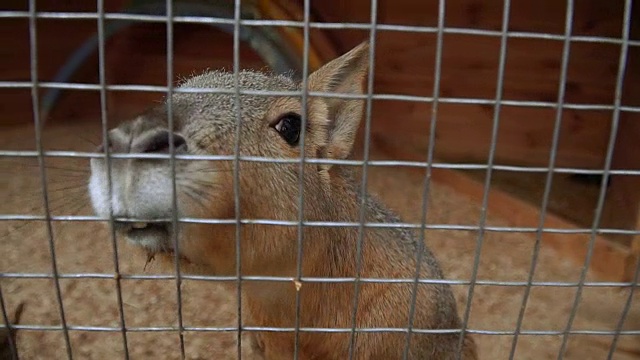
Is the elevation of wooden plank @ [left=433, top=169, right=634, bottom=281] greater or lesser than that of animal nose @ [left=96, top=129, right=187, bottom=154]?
lesser

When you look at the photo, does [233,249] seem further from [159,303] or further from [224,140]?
[159,303]

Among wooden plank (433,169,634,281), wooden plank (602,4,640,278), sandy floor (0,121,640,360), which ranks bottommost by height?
sandy floor (0,121,640,360)

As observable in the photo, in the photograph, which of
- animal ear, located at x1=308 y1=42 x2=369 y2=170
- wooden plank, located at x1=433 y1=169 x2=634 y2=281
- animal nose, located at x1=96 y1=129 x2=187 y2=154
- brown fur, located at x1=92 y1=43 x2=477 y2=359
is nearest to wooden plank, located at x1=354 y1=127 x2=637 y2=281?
wooden plank, located at x1=433 y1=169 x2=634 y2=281

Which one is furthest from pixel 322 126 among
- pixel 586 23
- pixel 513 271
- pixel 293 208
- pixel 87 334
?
pixel 586 23

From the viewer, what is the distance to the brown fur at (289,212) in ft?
5.95

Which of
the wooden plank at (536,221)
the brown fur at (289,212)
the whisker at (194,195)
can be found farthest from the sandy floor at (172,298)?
the whisker at (194,195)

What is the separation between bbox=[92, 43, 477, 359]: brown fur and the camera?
181cm

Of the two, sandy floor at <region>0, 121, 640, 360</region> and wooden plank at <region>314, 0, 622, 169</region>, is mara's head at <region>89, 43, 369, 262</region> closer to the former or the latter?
sandy floor at <region>0, 121, 640, 360</region>

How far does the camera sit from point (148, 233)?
182 cm

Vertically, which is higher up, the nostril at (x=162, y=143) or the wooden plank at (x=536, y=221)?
the nostril at (x=162, y=143)

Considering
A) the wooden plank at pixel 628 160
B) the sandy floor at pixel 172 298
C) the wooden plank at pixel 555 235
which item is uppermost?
the wooden plank at pixel 628 160

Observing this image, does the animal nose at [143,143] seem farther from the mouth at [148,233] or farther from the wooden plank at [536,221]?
the wooden plank at [536,221]

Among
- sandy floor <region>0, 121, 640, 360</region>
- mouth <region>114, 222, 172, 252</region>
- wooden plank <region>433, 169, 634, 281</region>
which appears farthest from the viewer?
wooden plank <region>433, 169, 634, 281</region>

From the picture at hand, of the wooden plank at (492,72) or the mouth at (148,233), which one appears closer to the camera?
the mouth at (148,233)
